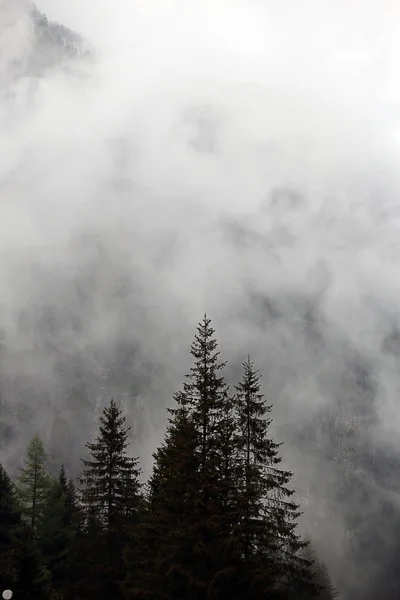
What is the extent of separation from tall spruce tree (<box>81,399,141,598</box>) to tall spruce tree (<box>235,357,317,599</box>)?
812 centimetres

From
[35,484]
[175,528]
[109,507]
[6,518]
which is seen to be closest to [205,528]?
[175,528]

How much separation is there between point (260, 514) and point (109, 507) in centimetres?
1132

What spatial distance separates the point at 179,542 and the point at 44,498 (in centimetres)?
2290

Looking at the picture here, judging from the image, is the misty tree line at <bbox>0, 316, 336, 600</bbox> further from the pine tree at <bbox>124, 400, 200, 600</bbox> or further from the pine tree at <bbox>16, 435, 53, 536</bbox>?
the pine tree at <bbox>16, 435, 53, 536</bbox>

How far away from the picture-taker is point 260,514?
80.3 feet

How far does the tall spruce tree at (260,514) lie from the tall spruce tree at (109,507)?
812cm

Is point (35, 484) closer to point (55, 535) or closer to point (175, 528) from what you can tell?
point (55, 535)

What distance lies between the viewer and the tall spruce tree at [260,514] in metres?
22.9

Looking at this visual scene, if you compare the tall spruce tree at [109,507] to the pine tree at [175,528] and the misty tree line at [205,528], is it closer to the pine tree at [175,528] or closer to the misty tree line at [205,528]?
the misty tree line at [205,528]

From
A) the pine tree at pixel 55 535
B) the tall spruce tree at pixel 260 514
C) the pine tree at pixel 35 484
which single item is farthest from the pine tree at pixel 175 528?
the pine tree at pixel 35 484

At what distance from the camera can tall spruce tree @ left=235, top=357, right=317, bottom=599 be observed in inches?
903

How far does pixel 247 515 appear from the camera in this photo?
23.8m

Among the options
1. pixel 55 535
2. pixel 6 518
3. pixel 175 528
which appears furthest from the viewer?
pixel 55 535

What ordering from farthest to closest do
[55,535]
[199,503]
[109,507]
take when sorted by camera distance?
[55,535]
[109,507]
[199,503]
